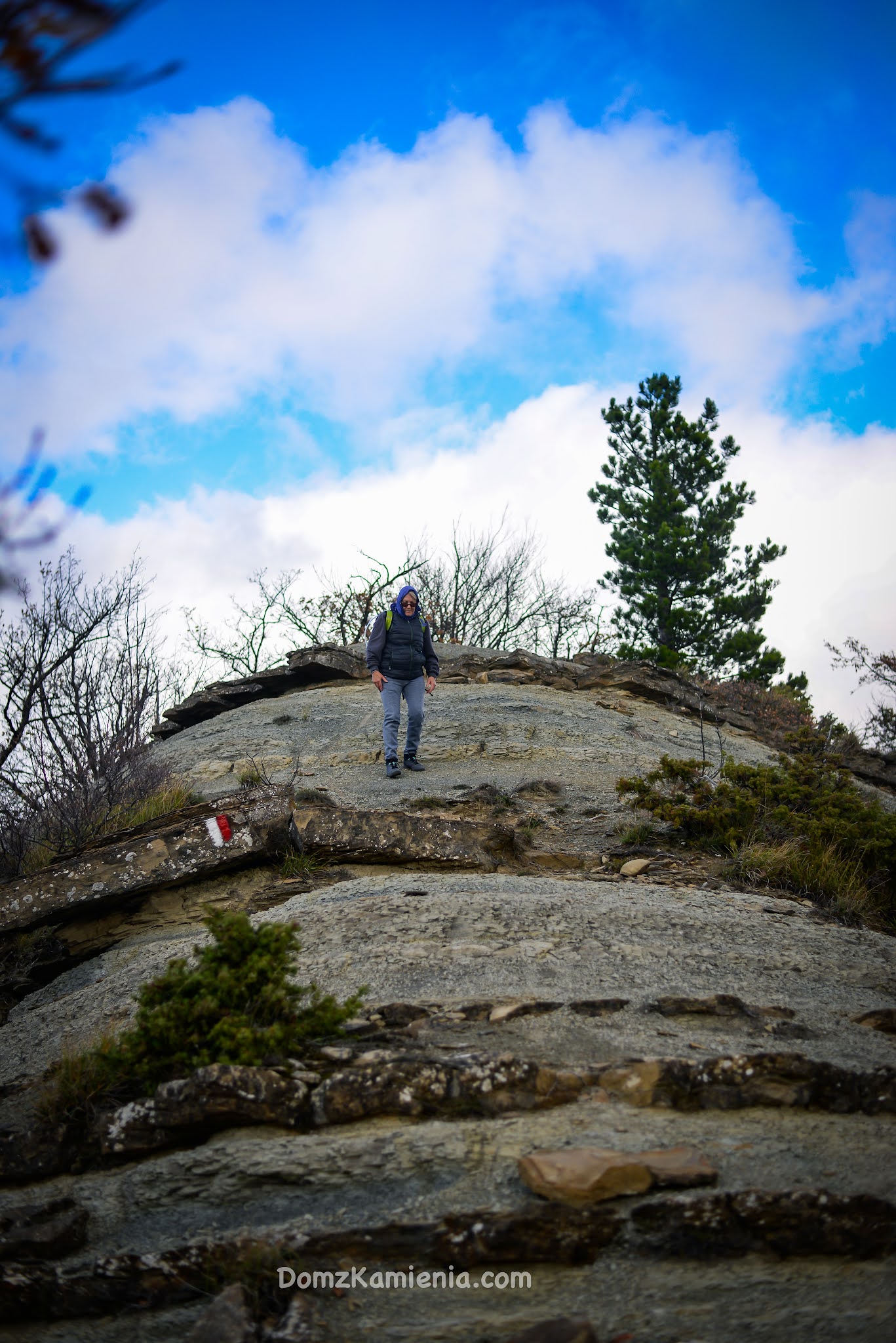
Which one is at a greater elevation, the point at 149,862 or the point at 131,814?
the point at 131,814

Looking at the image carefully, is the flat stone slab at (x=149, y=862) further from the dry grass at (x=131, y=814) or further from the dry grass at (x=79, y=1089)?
the dry grass at (x=79, y=1089)

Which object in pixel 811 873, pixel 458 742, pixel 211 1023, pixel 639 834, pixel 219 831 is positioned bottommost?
pixel 211 1023

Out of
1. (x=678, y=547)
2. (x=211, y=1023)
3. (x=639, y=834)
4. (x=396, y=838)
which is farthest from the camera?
(x=678, y=547)

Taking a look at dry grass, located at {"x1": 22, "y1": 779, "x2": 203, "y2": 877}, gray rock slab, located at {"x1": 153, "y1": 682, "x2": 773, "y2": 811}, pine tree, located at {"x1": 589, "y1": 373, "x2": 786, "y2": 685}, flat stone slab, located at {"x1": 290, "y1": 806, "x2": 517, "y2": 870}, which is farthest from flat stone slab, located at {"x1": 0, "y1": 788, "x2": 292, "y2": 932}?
pine tree, located at {"x1": 589, "y1": 373, "x2": 786, "y2": 685}

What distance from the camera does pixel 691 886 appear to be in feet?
23.1

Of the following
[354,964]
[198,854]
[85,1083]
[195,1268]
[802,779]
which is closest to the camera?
[195,1268]

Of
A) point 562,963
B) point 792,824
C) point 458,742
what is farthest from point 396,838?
point 458,742

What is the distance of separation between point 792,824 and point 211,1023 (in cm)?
586

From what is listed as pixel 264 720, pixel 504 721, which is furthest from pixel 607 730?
pixel 264 720

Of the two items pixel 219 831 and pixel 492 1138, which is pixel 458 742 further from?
pixel 492 1138

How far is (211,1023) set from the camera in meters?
3.99

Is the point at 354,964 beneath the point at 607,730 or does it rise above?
beneath

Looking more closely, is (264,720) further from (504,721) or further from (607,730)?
(607,730)

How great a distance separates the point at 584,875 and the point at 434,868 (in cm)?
129
